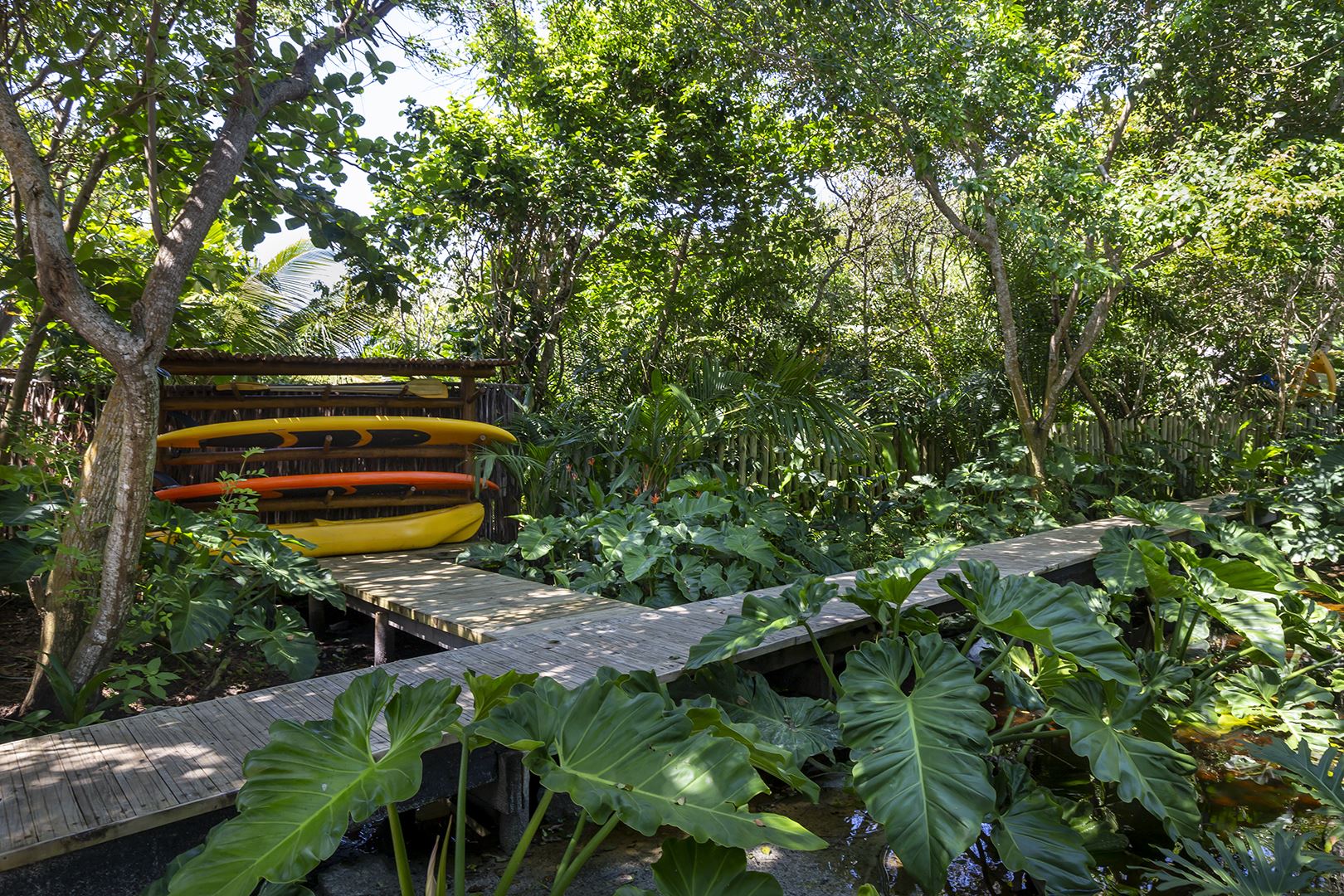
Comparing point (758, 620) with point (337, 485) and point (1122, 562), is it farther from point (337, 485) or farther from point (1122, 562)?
point (337, 485)

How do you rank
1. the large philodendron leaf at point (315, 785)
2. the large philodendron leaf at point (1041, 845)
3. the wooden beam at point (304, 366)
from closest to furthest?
the large philodendron leaf at point (315, 785) < the large philodendron leaf at point (1041, 845) < the wooden beam at point (304, 366)

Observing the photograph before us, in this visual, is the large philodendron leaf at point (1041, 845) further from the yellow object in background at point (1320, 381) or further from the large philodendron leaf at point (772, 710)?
the yellow object in background at point (1320, 381)

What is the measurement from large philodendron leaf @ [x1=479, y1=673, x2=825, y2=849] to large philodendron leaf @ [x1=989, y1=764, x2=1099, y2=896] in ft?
3.68

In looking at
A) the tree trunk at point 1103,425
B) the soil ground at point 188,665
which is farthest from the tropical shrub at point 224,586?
the tree trunk at point 1103,425

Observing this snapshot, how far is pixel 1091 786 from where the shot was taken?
3494mm

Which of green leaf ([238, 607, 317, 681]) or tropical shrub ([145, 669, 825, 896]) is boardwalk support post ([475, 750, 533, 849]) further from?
green leaf ([238, 607, 317, 681])

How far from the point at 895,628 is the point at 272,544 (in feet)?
8.80

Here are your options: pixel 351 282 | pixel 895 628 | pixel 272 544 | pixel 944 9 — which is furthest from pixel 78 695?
pixel 944 9

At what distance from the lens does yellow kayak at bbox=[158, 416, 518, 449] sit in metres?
5.16

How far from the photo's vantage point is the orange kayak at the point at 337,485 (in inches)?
197

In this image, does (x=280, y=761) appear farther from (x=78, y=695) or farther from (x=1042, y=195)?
(x=1042, y=195)

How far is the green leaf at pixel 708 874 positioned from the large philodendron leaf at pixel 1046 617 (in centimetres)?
123

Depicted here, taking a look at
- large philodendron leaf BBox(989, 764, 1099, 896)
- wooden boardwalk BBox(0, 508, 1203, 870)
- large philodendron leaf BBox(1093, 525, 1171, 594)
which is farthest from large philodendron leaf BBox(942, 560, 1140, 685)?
large philodendron leaf BBox(1093, 525, 1171, 594)

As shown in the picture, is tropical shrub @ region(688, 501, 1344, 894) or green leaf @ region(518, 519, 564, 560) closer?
tropical shrub @ region(688, 501, 1344, 894)
